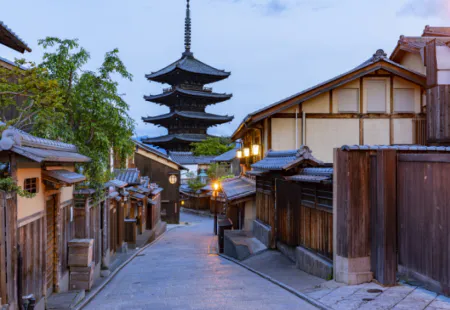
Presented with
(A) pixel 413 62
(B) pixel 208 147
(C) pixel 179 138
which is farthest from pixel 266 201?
(C) pixel 179 138

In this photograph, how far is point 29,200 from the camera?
789 cm

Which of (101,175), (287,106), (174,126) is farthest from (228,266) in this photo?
(174,126)

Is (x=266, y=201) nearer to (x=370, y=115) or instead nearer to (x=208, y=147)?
(x=370, y=115)

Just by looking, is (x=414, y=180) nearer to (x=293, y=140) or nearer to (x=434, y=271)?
(x=434, y=271)

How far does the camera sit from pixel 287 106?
57.0 feet

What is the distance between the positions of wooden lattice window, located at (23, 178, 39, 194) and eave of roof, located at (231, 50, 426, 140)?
1041cm

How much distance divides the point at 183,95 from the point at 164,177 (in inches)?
659

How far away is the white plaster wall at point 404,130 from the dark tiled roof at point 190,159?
3909 centimetres

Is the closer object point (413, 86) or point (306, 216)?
point (306, 216)

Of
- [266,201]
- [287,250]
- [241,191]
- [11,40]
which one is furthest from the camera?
[241,191]

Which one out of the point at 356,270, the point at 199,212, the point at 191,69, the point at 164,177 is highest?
the point at 191,69

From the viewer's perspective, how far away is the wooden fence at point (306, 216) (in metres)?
10.5

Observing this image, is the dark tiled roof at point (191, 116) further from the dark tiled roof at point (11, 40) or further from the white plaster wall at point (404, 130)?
the dark tiled roof at point (11, 40)

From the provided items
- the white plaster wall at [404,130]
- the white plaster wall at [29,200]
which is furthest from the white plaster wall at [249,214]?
the white plaster wall at [29,200]
